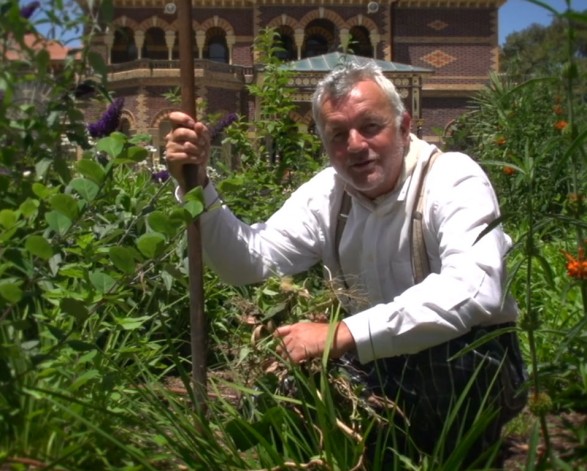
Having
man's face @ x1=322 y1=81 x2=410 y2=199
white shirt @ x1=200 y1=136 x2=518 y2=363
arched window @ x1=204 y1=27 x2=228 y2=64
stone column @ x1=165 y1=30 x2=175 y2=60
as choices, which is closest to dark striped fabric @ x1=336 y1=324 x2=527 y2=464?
white shirt @ x1=200 y1=136 x2=518 y2=363

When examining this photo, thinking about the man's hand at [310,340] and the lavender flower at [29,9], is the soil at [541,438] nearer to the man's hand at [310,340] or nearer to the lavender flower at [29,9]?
the man's hand at [310,340]

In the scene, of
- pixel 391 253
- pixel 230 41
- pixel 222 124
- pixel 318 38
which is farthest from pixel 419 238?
pixel 318 38

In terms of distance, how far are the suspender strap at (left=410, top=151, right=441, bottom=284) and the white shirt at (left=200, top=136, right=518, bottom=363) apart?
2cm

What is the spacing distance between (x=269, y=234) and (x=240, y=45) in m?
30.1

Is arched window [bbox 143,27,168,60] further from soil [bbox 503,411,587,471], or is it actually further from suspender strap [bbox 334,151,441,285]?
suspender strap [bbox 334,151,441,285]

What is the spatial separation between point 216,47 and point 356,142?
31.6 meters

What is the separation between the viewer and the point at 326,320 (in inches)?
96.1

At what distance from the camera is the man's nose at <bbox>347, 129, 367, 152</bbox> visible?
275 centimetres

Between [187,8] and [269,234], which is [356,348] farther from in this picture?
[187,8]

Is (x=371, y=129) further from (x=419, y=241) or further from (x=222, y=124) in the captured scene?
(x=222, y=124)

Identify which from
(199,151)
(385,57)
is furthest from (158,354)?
(385,57)

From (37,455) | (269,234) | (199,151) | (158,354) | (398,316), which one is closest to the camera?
(37,455)

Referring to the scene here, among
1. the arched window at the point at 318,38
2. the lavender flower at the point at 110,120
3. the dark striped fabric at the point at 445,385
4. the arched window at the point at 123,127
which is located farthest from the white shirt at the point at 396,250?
the arched window at the point at 318,38

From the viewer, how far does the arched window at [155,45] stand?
108ft
